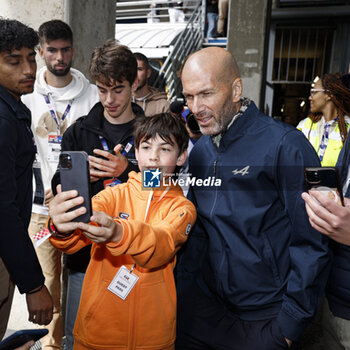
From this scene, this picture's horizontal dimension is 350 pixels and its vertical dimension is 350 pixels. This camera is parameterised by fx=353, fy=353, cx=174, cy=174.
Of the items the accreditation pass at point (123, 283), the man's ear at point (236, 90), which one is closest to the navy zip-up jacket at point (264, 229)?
the man's ear at point (236, 90)

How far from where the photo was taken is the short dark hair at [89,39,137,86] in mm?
2635

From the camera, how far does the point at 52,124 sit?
124 inches

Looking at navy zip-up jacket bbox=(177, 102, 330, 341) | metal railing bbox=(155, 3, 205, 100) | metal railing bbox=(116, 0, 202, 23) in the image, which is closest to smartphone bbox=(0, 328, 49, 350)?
navy zip-up jacket bbox=(177, 102, 330, 341)

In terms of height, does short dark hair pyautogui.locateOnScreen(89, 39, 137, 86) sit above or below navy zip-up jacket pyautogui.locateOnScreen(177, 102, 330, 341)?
above

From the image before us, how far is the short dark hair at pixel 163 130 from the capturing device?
2.03 metres

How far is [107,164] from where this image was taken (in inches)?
91.7

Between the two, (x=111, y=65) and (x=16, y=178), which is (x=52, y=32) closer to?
(x=111, y=65)

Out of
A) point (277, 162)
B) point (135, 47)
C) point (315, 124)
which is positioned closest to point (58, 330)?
point (277, 162)

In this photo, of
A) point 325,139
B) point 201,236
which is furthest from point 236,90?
point 325,139

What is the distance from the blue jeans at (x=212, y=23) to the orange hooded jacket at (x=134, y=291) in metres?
13.3

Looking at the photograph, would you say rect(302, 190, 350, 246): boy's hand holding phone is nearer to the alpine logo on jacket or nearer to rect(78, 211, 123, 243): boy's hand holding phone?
the alpine logo on jacket

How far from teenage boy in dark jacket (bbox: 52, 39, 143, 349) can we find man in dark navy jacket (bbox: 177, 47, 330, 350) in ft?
2.43

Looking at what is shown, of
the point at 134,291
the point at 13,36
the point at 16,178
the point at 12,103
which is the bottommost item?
the point at 134,291

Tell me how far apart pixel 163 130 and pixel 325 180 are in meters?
0.92
